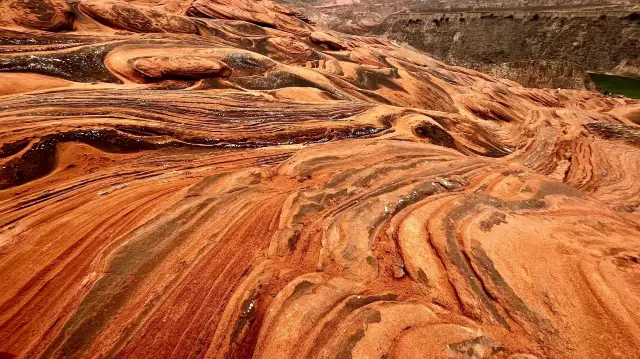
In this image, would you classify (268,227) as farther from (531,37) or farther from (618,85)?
(531,37)

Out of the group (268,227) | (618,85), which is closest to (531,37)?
(618,85)

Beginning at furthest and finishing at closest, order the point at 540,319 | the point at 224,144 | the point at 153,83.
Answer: the point at 153,83
the point at 224,144
the point at 540,319

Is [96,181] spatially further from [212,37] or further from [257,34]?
[257,34]

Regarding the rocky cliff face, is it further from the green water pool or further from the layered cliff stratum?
the layered cliff stratum

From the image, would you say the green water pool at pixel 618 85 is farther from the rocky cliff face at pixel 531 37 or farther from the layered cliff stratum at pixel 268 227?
the layered cliff stratum at pixel 268 227

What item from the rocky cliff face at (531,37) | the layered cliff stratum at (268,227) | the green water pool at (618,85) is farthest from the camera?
the rocky cliff face at (531,37)

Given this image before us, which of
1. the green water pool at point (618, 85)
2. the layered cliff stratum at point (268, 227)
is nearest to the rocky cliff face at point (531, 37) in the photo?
the green water pool at point (618, 85)

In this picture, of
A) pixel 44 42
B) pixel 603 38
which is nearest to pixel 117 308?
pixel 44 42
